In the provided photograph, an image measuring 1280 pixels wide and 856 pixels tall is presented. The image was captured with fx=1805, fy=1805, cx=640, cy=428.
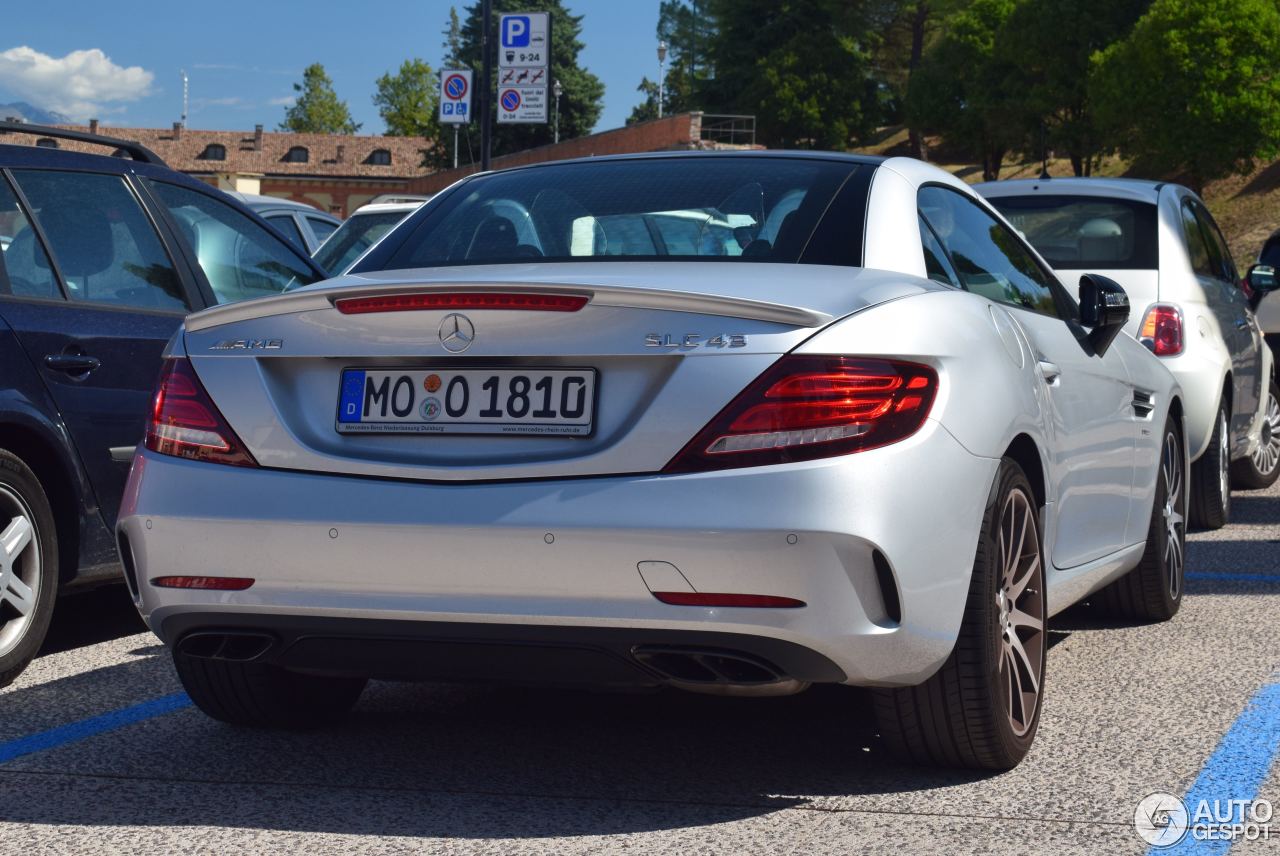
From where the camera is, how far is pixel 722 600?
347cm

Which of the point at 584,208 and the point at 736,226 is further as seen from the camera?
the point at 584,208

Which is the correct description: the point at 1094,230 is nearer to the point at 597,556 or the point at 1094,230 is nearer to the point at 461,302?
the point at 461,302

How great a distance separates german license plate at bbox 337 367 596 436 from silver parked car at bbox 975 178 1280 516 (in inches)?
216

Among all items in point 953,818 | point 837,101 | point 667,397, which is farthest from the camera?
point 837,101

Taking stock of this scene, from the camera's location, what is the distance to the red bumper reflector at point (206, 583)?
3781 mm

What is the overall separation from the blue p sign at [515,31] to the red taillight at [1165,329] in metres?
33.4

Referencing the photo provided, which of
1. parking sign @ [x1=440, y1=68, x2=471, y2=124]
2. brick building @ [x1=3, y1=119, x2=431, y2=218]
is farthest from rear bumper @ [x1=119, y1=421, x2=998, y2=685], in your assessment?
brick building @ [x1=3, y1=119, x2=431, y2=218]

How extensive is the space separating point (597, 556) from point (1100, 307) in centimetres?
242

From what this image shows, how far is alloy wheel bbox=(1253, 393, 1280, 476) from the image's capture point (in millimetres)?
11414

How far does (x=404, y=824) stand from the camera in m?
3.71

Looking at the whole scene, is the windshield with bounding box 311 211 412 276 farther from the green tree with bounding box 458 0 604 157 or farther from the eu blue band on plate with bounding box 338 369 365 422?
the green tree with bounding box 458 0 604 157

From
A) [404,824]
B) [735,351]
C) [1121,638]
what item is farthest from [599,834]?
[1121,638]

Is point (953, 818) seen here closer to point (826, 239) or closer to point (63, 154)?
point (826, 239)

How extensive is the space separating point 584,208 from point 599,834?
5.39ft
